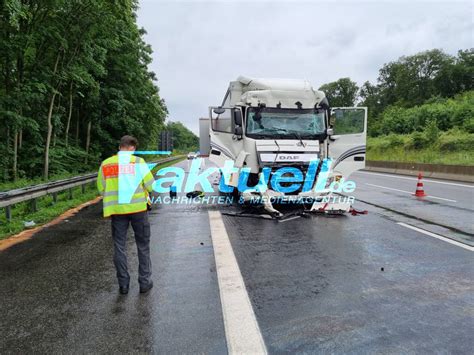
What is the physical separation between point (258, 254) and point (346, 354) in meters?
3.02

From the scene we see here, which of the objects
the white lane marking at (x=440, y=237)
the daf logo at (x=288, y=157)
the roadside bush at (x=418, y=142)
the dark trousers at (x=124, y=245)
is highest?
the roadside bush at (x=418, y=142)

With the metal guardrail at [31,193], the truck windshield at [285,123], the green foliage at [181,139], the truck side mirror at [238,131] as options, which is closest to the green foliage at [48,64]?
the metal guardrail at [31,193]

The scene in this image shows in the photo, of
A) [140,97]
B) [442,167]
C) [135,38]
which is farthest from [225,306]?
[140,97]

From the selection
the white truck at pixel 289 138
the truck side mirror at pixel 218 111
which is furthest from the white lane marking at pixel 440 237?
the truck side mirror at pixel 218 111

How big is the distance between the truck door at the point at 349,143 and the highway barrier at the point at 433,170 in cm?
1204

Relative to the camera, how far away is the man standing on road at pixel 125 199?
458 cm

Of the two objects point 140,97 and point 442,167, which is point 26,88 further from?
point 442,167

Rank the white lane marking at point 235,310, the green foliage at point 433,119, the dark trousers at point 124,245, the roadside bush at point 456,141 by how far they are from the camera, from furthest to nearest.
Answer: the green foliage at point 433,119 → the roadside bush at point 456,141 → the dark trousers at point 124,245 → the white lane marking at point 235,310

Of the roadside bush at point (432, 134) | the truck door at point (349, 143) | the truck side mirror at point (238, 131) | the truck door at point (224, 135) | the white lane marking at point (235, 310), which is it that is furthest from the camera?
the roadside bush at point (432, 134)

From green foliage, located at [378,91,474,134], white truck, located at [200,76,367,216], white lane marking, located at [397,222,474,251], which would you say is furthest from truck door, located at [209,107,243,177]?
green foliage, located at [378,91,474,134]

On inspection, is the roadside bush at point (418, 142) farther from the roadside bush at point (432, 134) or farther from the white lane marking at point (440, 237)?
the white lane marking at point (440, 237)

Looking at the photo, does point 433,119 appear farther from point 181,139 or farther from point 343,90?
point 181,139

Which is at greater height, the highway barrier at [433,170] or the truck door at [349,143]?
the truck door at [349,143]

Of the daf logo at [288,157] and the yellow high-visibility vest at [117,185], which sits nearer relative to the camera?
the yellow high-visibility vest at [117,185]
